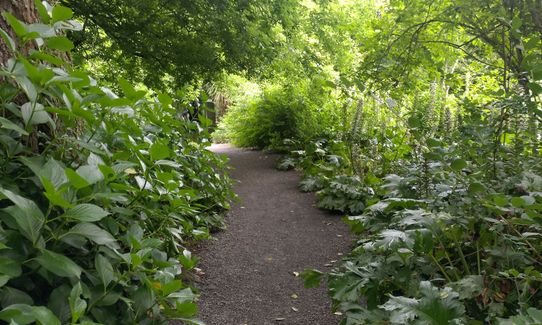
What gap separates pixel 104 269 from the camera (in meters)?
1.33

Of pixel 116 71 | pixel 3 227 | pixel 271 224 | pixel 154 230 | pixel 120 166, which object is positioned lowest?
pixel 271 224

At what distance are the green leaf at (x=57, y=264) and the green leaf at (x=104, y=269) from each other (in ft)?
0.59

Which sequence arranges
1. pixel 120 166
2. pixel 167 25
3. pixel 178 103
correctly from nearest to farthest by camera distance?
pixel 120 166 < pixel 178 103 < pixel 167 25

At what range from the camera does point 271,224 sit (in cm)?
511

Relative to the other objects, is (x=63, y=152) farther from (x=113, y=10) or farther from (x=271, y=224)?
(x=113, y=10)

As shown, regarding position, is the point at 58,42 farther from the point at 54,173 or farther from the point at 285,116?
the point at 285,116

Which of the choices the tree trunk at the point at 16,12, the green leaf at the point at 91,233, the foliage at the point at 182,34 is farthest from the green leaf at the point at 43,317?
the foliage at the point at 182,34

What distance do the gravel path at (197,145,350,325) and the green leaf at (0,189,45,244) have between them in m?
1.85

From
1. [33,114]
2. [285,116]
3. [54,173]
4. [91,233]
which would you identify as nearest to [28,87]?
[33,114]

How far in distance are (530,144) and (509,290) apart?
3.94 ft

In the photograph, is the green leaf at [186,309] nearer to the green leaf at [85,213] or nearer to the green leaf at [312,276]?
the green leaf at [85,213]

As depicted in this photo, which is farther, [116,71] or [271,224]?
[116,71]

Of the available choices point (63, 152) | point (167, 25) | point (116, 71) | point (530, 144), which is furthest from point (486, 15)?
point (116, 71)

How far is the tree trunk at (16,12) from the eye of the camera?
5.38ft
